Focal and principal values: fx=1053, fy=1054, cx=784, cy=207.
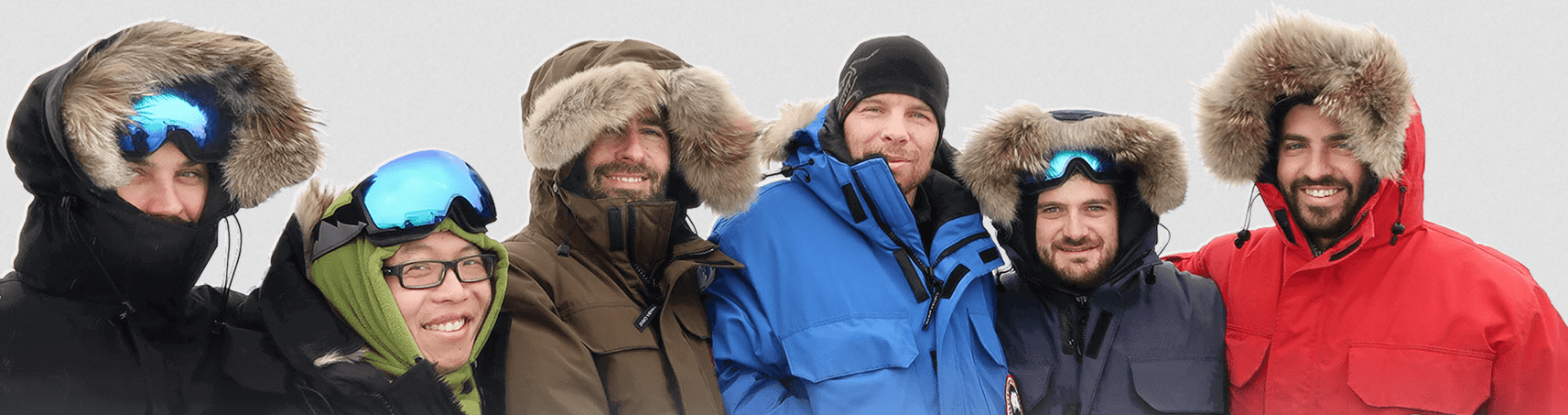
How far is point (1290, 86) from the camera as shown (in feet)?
11.8

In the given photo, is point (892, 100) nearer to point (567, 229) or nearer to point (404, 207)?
point (567, 229)

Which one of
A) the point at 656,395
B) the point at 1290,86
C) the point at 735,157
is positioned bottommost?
the point at 656,395

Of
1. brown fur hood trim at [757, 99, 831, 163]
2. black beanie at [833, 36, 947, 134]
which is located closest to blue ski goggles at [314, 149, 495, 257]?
brown fur hood trim at [757, 99, 831, 163]

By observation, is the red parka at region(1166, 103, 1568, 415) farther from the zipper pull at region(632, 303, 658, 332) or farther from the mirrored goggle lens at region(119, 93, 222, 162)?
the mirrored goggle lens at region(119, 93, 222, 162)

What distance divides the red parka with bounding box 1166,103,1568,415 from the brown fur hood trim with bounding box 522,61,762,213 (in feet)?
6.23

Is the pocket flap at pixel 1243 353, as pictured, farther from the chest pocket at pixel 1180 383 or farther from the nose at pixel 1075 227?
the nose at pixel 1075 227

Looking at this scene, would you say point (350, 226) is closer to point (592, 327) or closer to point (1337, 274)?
point (592, 327)

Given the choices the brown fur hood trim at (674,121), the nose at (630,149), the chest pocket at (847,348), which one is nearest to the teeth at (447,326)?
the brown fur hood trim at (674,121)

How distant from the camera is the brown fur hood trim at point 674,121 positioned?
11.6ft

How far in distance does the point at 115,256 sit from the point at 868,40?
8.77 feet

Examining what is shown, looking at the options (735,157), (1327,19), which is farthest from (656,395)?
(1327,19)

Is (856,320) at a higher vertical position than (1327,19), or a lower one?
lower

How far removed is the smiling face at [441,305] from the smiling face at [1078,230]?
2.02 metres

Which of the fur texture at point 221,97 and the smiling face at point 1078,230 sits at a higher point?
the fur texture at point 221,97
